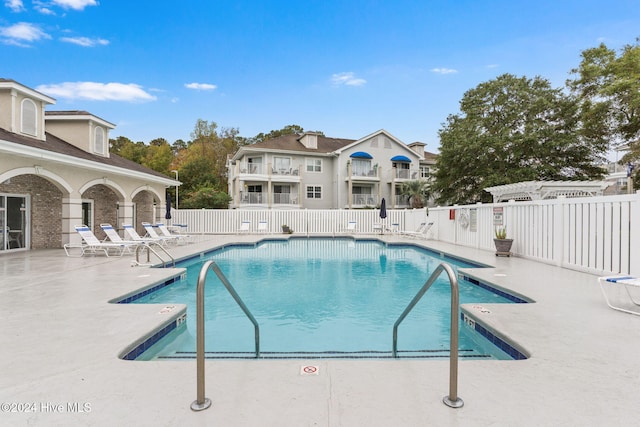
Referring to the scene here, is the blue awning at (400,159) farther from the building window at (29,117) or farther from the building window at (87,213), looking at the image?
the building window at (29,117)

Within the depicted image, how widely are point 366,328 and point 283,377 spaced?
2.56 meters

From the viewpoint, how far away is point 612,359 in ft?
10.1

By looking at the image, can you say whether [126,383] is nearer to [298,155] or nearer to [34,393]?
[34,393]

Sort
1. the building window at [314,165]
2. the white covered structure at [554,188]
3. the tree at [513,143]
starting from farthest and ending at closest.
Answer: the building window at [314,165] < the tree at [513,143] < the white covered structure at [554,188]

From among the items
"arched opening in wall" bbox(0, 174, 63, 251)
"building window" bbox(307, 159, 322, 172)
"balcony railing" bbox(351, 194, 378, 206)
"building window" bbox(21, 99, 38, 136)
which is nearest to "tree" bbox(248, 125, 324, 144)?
"building window" bbox(307, 159, 322, 172)

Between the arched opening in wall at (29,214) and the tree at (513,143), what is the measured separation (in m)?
24.1

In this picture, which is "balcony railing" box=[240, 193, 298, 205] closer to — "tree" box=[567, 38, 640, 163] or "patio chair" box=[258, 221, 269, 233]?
"patio chair" box=[258, 221, 269, 233]

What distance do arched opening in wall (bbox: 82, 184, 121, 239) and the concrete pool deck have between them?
41.9ft

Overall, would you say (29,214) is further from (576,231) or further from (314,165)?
(314,165)

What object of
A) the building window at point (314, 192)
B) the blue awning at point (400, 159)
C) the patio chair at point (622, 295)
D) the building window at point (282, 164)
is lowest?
the patio chair at point (622, 295)

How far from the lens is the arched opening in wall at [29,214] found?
38.7 ft

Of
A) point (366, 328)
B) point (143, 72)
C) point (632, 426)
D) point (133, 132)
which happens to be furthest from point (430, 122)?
point (133, 132)

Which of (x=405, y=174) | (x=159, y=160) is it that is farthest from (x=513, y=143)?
(x=159, y=160)

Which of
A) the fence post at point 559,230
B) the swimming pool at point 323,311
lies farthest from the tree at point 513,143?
the fence post at point 559,230
